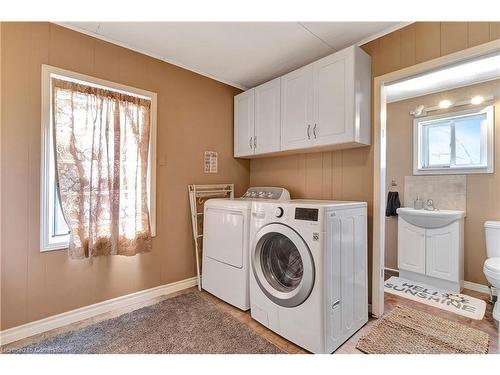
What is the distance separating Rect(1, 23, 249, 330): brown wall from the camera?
166cm

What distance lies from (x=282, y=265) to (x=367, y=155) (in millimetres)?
1184

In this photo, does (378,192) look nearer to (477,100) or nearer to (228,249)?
(228,249)

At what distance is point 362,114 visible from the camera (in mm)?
1938

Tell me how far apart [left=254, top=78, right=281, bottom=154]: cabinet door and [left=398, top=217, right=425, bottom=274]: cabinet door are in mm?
1892

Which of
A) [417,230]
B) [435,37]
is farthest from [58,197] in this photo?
[417,230]

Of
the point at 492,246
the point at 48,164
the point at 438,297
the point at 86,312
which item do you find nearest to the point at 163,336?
the point at 86,312

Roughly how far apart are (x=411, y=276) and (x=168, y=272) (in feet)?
9.17

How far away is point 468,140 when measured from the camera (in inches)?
109

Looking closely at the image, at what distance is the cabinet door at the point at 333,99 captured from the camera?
1877mm

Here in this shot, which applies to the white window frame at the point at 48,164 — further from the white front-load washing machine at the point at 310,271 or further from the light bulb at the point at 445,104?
the light bulb at the point at 445,104

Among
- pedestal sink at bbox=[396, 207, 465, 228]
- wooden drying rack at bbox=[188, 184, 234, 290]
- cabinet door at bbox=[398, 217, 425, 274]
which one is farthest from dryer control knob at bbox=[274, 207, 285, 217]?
cabinet door at bbox=[398, 217, 425, 274]

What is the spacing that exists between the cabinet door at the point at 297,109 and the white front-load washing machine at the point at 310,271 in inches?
29.1

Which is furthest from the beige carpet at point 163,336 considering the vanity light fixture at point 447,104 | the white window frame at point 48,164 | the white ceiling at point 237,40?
the vanity light fixture at point 447,104
